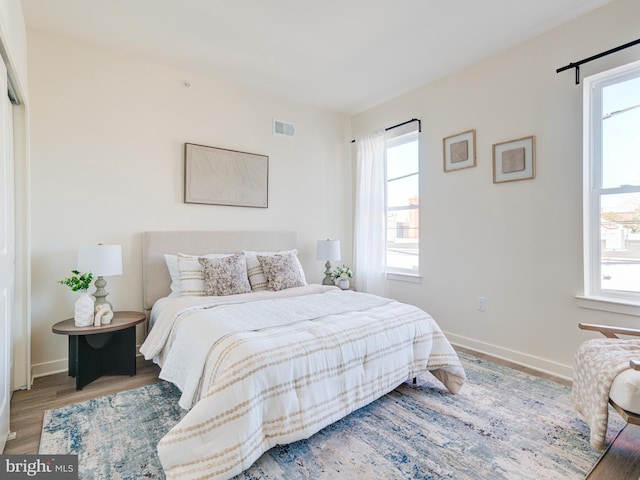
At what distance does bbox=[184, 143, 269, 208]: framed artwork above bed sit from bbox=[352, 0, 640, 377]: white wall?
1839 mm

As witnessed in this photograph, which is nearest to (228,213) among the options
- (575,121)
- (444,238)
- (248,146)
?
(248,146)

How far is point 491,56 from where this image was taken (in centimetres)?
309

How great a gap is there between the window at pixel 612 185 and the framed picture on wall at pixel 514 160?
37cm

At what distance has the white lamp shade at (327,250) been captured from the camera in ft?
13.2

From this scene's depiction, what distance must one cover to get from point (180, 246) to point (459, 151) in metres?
2.91

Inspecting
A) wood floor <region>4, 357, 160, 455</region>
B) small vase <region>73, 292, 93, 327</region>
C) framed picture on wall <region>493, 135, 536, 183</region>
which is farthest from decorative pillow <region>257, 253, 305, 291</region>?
framed picture on wall <region>493, 135, 536, 183</region>

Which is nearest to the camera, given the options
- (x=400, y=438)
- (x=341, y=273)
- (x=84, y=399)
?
(x=400, y=438)

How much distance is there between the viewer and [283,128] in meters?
4.09

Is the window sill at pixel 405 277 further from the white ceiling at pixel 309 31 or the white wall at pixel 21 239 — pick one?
the white wall at pixel 21 239

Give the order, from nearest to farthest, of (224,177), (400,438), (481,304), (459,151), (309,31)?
(400,438) < (309,31) < (481,304) < (459,151) < (224,177)

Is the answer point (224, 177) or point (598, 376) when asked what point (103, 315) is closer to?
point (224, 177)

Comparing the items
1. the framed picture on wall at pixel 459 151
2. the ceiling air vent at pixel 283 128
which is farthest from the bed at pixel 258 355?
the ceiling air vent at pixel 283 128

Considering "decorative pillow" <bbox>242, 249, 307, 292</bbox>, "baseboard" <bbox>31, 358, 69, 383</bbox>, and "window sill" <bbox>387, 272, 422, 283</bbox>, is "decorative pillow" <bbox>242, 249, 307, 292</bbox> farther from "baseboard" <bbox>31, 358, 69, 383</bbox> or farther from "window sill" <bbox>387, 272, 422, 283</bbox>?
"baseboard" <bbox>31, 358, 69, 383</bbox>

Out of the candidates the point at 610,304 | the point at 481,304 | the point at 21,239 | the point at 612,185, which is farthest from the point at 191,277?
the point at 612,185
